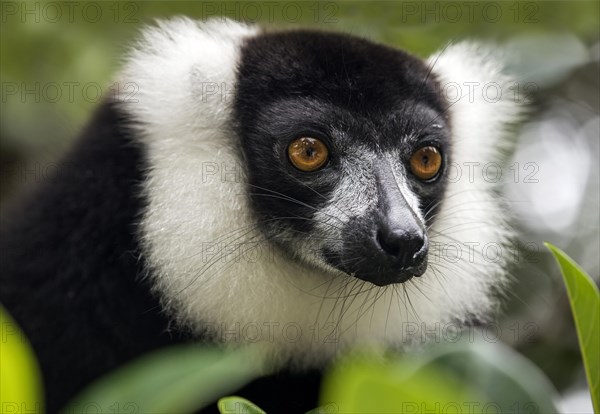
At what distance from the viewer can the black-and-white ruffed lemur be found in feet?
10.4

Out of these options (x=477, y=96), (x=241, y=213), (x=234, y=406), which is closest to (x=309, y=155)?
(x=241, y=213)

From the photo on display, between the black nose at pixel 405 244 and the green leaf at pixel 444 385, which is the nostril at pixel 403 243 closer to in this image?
the black nose at pixel 405 244

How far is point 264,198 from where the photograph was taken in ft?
10.8

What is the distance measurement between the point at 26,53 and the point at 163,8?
0.93 m

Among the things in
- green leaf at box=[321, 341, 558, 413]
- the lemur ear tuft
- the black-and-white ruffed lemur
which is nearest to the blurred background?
the lemur ear tuft

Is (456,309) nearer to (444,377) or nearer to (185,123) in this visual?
(185,123)

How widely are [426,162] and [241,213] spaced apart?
827 millimetres

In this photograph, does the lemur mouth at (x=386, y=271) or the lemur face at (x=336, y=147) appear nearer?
the lemur mouth at (x=386, y=271)

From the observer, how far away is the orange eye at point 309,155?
3.15 metres

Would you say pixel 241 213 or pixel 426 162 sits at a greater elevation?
pixel 426 162

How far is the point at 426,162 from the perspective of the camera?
3.35 metres

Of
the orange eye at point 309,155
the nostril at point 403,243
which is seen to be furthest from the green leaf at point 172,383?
the orange eye at point 309,155

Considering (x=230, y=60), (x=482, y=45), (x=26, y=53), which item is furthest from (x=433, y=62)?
(x=26, y=53)

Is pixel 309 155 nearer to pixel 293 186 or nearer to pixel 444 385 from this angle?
pixel 293 186
